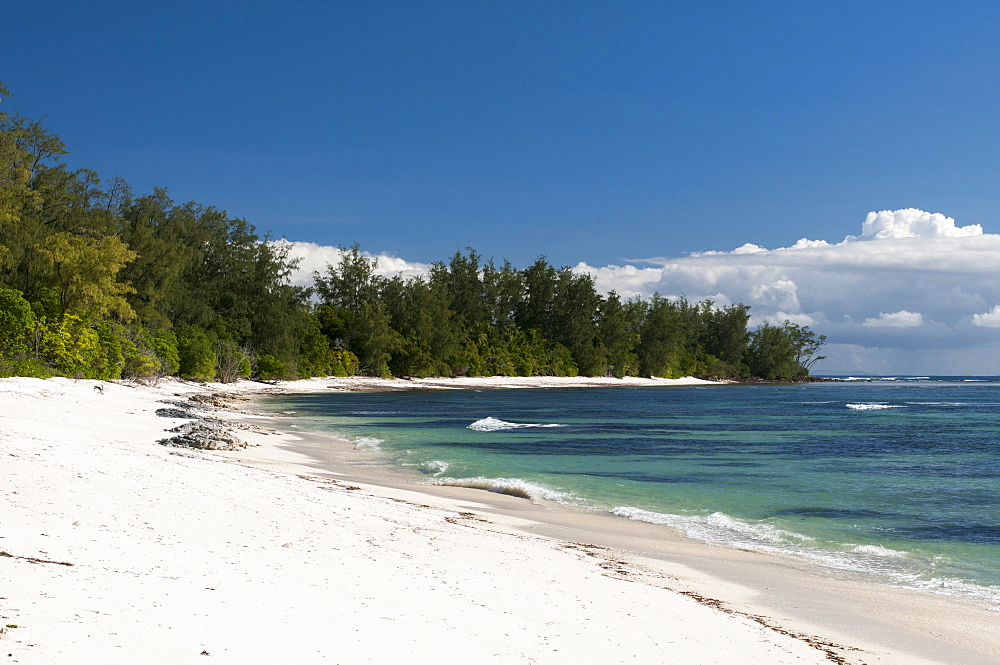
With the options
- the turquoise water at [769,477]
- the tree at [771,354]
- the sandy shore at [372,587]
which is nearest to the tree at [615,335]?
the tree at [771,354]

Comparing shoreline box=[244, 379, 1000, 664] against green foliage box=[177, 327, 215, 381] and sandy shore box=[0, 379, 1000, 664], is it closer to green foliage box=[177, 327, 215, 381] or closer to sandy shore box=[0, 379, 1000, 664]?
sandy shore box=[0, 379, 1000, 664]

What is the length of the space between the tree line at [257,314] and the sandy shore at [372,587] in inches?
1172

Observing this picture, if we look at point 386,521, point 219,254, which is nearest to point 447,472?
point 386,521

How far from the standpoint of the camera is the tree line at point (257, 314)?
150 ft

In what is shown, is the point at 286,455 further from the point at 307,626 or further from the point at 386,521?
the point at 307,626

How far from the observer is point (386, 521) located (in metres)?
11.3

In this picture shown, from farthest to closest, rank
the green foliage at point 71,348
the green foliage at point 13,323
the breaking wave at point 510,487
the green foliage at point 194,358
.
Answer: the green foliage at point 194,358 → the green foliage at point 71,348 → the green foliage at point 13,323 → the breaking wave at point 510,487

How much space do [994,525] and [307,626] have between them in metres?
14.5

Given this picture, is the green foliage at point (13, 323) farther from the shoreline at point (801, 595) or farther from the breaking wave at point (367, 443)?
the shoreline at point (801, 595)

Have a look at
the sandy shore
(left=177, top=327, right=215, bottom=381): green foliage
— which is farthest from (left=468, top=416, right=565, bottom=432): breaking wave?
(left=177, top=327, right=215, bottom=381): green foliage

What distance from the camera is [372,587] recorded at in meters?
7.29

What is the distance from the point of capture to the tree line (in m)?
45.6

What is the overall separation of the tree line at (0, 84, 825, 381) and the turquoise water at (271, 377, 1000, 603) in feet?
59.9

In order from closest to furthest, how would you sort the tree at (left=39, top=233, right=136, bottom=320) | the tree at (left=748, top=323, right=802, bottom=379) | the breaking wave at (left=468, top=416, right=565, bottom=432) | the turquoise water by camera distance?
the turquoise water < the breaking wave at (left=468, top=416, right=565, bottom=432) < the tree at (left=39, top=233, right=136, bottom=320) < the tree at (left=748, top=323, right=802, bottom=379)
